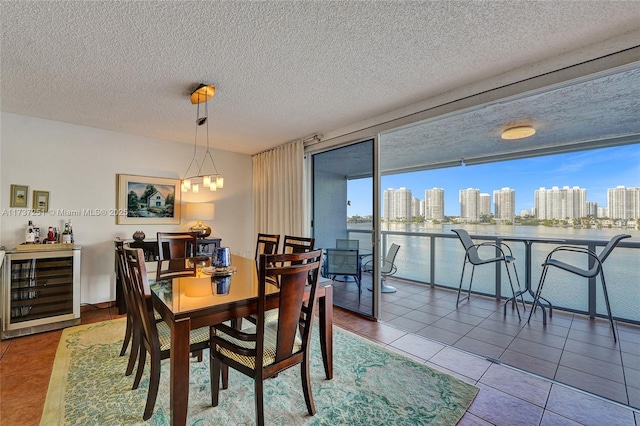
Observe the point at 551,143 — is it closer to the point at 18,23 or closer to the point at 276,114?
the point at 276,114

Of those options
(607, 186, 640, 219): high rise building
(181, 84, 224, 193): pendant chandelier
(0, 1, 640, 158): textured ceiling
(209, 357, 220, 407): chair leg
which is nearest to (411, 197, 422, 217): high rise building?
(0, 1, 640, 158): textured ceiling

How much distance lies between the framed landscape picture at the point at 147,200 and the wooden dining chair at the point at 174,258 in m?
1.32

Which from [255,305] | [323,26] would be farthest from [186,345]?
[323,26]

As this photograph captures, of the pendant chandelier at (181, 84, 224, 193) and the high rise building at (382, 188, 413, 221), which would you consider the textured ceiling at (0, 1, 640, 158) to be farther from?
the high rise building at (382, 188, 413, 221)

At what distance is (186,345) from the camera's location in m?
1.41

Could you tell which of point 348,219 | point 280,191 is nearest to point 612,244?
point 348,219

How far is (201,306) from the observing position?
1.48m

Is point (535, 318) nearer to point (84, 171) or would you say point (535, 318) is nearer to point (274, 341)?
point (274, 341)

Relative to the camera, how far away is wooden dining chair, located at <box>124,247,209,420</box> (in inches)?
62.1

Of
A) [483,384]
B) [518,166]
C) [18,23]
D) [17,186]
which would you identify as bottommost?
[483,384]

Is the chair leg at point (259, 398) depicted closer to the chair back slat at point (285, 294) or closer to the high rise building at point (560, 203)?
the chair back slat at point (285, 294)

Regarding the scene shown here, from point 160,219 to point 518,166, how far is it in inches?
230

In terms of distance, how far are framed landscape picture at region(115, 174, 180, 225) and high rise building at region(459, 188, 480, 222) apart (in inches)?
196

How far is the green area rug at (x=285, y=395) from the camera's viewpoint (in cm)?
168
